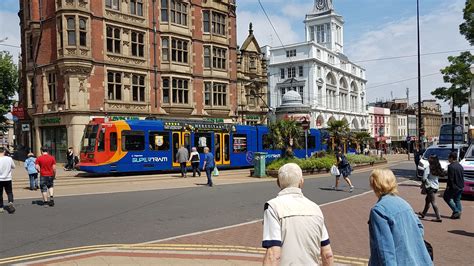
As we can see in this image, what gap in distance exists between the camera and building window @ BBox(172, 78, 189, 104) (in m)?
33.9

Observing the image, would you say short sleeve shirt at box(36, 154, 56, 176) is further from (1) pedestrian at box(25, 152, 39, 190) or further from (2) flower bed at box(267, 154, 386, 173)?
(2) flower bed at box(267, 154, 386, 173)

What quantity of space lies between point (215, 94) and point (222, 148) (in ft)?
38.9

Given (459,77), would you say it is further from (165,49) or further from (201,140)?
(165,49)

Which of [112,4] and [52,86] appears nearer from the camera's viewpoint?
[52,86]

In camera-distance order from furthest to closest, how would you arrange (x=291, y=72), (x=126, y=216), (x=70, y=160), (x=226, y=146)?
(x=291, y=72)
(x=226, y=146)
(x=70, y=160)
(x=126, y=216)

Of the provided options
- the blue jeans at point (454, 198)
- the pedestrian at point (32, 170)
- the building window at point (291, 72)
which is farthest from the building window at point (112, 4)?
the building window at point (291, 72)

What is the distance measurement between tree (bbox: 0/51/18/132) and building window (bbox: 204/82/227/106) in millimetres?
16121

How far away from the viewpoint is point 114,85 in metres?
30.2

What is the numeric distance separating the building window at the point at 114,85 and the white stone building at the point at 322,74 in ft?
86.2

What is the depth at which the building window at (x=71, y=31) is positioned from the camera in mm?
27797

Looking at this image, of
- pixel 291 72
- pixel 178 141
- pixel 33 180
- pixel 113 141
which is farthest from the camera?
pixel 291 72

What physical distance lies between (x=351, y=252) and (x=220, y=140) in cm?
1984

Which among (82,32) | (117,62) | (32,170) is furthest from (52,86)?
(32,170)

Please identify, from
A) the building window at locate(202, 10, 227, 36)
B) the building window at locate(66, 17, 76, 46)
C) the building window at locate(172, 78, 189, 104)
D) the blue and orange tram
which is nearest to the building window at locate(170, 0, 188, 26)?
the building window at locate(202, 10, 227, 36)
